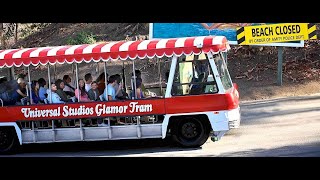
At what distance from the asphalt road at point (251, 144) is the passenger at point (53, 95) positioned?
1173 millimetres

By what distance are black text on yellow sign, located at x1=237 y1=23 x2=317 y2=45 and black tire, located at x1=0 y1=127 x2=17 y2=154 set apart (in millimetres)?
9171

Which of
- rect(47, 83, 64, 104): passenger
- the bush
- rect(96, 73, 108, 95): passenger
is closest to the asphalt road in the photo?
rect(47, 83, 64, 104): passenger

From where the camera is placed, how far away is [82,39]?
75.8 ft

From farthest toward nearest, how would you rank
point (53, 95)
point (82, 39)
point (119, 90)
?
point (82, 39), point (53, 95), point (119, 90)

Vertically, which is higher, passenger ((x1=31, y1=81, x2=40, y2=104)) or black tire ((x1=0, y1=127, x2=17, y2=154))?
passenger ((x1=31, y1=81, x2=40, y2=104))

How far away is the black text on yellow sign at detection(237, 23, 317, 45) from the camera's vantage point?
17.9 m

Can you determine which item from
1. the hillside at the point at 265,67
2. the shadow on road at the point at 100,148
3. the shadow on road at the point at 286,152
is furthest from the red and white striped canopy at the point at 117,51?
the hillside at the point at 265,67

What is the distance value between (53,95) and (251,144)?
4424 millimetres

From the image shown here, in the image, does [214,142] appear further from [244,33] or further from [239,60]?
[239,60]

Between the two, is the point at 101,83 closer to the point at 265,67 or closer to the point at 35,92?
the point at 35,92

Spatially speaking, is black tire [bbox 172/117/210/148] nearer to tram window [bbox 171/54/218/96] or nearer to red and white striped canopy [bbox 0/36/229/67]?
tram window [bbox 171/54/218/96]

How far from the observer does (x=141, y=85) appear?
1198cm

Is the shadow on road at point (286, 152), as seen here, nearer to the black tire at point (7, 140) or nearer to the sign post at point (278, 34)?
the black tire at point (7, 140)

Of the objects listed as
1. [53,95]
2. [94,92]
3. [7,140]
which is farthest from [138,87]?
[7,140]
